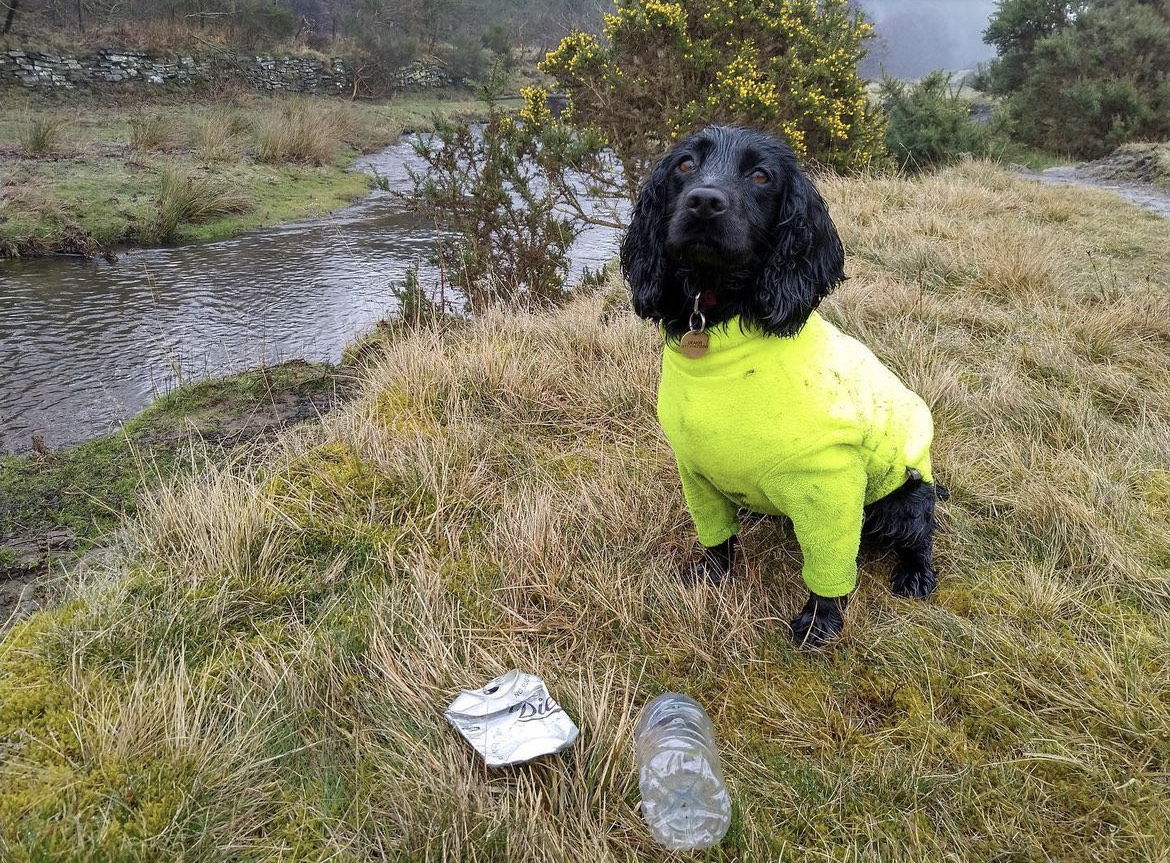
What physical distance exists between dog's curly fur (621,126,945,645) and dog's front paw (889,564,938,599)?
1.0 inches

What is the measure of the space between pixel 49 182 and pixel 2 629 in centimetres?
960

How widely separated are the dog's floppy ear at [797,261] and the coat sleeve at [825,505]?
347 mm

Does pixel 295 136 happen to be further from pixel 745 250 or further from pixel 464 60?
pixel 464 60

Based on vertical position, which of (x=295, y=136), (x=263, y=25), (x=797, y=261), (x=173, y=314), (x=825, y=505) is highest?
(x=263, y=25)

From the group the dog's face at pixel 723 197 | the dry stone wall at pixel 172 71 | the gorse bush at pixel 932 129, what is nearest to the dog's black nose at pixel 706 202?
the dog's face at pixel 723 197

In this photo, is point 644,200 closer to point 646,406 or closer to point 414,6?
point 646,406

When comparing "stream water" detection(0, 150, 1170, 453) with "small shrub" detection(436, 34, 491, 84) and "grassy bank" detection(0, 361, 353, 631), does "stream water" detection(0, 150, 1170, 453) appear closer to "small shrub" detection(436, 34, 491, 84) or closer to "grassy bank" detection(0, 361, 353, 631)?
"grassy bank" detection(0, 361, 353, 631)

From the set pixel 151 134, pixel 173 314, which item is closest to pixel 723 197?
pixel 173 314

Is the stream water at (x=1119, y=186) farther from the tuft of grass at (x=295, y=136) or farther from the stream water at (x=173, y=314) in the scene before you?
the tuft of grass at (x=295, y=136)

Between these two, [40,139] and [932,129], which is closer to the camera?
[40,139]

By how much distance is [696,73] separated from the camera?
23.5 feet

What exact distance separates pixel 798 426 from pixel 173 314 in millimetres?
6218

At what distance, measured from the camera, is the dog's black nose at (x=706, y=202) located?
1654 millimetres

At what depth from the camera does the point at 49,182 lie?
356 inches
